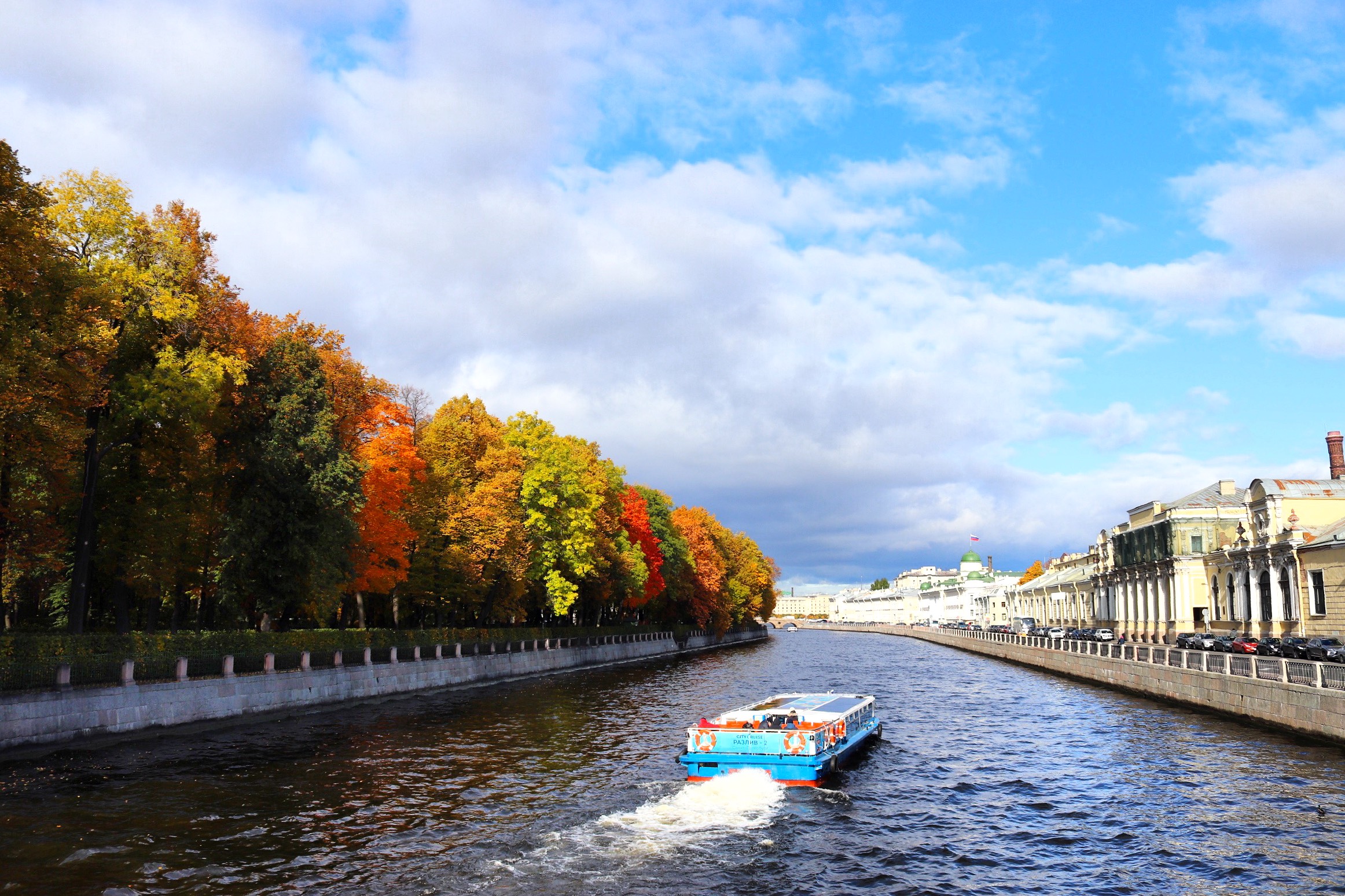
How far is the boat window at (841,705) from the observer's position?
33219 mm

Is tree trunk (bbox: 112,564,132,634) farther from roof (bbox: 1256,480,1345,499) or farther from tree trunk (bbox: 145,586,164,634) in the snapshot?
roof (bbox: 1256,480,1345,499)

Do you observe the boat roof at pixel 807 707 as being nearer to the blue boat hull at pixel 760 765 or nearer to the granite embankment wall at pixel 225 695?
the blue boat hull at pixel 760 765

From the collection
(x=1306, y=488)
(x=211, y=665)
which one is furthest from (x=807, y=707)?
(x=1306, y=488)

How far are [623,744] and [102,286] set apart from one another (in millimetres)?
24033

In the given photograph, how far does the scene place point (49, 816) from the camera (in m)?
20.5

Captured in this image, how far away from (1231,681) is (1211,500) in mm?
63419

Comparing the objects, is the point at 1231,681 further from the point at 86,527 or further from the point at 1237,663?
the point at 86,527

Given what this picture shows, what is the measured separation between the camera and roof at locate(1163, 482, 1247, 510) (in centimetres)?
9169

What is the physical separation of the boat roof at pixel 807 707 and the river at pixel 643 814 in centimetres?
193

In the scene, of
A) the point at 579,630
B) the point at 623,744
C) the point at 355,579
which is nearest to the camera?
the point at 623,744

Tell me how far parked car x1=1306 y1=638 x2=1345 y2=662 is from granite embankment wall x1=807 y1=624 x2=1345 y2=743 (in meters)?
6.30

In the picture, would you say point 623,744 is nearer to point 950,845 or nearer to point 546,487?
point 950,845

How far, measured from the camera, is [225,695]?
3647cm

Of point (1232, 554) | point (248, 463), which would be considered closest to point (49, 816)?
point (248, 463)
